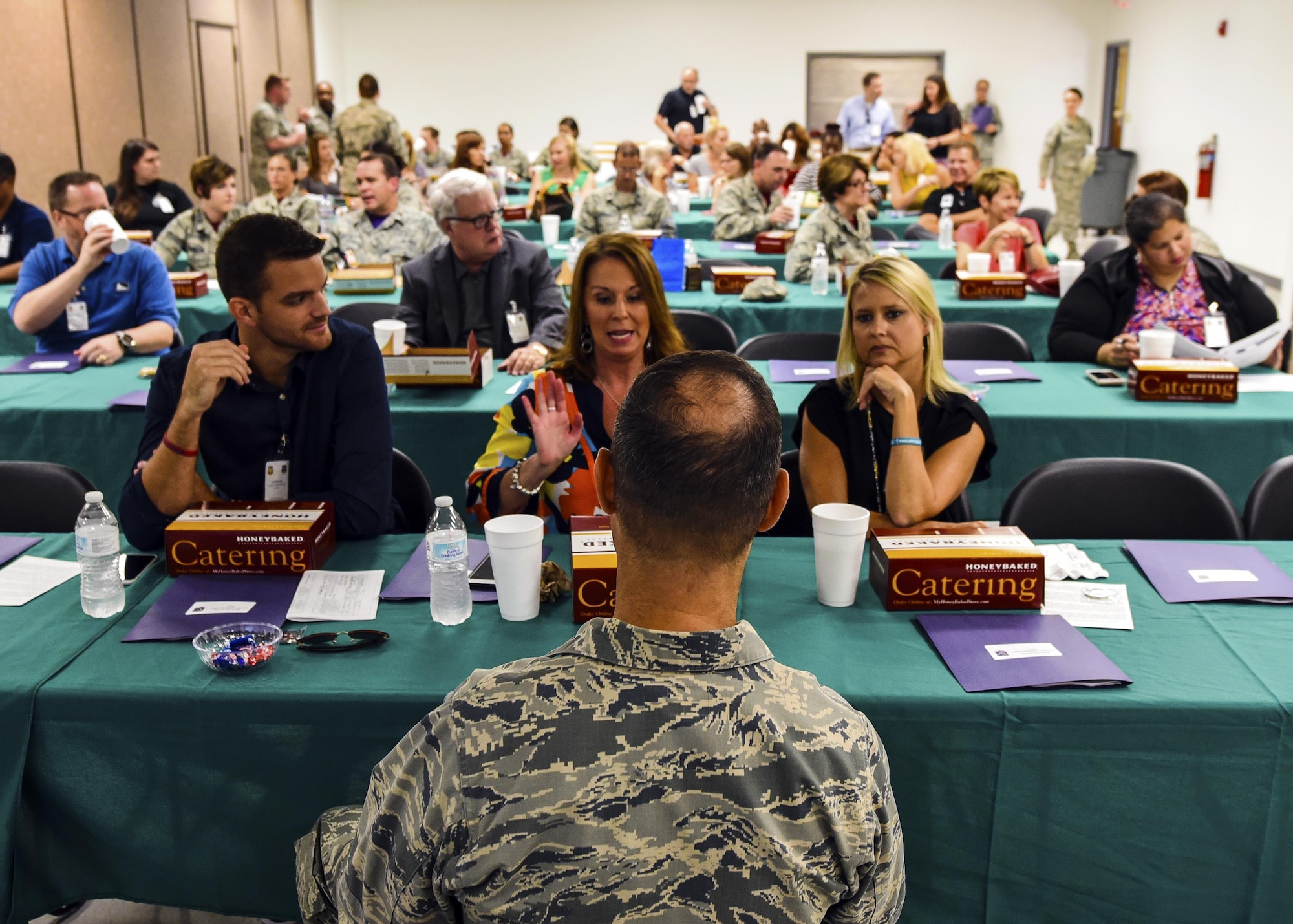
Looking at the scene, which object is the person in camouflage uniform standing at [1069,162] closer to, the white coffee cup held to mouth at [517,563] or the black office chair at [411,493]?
the black office chair at [411,493]

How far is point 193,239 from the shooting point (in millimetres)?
6105

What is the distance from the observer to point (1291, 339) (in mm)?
4746

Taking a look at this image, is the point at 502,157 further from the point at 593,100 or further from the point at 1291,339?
the point at 1291,339

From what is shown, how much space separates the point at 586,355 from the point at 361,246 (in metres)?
3.85

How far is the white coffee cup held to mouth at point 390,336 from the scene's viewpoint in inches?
145

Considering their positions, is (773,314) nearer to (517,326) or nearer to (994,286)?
(994,286)

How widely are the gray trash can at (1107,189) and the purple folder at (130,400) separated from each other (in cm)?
1247

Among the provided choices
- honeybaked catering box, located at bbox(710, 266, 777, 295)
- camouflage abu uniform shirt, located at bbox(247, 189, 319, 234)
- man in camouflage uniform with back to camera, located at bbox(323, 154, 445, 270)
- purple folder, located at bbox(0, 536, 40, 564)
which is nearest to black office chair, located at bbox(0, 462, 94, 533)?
purple folder, located at bbox(0, 536, 40, 564)

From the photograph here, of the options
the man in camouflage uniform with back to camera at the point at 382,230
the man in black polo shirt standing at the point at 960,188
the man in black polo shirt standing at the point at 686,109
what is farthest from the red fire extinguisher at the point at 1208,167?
the man in camouflage uniform with back to camera at the point at 382,230

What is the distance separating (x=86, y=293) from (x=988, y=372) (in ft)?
11.3

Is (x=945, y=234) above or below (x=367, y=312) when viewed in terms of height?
above

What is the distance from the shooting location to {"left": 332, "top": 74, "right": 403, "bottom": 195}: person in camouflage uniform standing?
9.69 meters

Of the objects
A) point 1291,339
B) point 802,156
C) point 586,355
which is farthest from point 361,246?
point 802,156

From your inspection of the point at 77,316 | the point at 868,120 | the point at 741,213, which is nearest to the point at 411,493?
the point at 77,316
